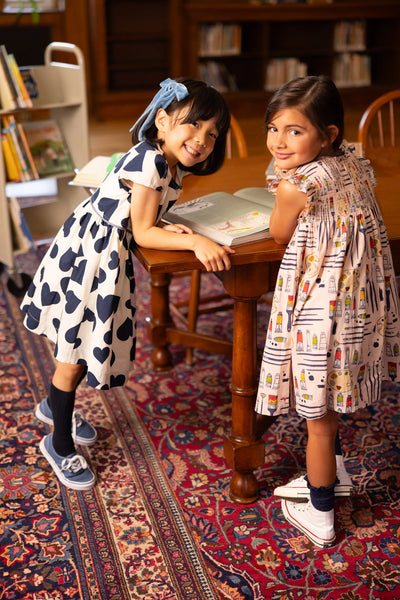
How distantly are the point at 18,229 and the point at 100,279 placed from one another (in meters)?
1.57

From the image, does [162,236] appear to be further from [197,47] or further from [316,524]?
[197,47]

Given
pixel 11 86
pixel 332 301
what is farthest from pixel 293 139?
pixel 11 86

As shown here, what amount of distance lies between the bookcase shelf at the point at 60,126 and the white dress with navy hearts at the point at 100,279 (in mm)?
1357

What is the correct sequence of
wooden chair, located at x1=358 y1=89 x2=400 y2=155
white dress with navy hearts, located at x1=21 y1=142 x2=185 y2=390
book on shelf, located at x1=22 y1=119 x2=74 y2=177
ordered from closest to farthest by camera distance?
white dress with navy hearts, located at x1=21 y1=142 x2=185 y2=390 < wooden chair, located at x1=358 y1=89 x2=400 y2=155 < book on shelf, located at x1=22 y1=119 x2=74 y2=177

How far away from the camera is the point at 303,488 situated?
5.87 feet

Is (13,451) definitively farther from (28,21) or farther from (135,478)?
(28,21)

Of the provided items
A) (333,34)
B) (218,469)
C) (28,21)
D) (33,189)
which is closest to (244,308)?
(218,469)

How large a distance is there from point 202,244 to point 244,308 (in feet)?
0.82

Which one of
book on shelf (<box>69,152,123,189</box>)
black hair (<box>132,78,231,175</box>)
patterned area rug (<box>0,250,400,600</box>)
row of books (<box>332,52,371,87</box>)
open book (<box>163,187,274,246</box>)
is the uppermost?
black hair (<box>132,78,231,175</box>)

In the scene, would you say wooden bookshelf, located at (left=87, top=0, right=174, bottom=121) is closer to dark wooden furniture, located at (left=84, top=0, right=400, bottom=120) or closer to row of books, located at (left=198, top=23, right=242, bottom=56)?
dark wooden furniture, located at (left=84, top=0, right=400, bottom=120)

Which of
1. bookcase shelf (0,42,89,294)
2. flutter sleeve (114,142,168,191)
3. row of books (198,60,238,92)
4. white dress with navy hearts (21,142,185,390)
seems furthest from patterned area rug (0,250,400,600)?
row of books (198,60,238,92)

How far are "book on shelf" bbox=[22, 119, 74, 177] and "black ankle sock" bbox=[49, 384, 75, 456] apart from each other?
1.68 m

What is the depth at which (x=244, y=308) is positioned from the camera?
1676mm

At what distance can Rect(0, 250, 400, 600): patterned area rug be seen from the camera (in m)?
1.58
